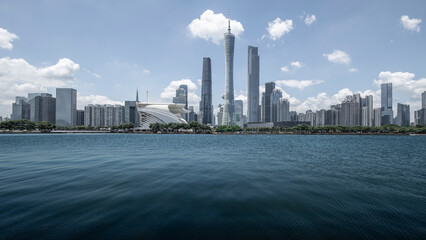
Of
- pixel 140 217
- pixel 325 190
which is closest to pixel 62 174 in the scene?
pixel 140 217

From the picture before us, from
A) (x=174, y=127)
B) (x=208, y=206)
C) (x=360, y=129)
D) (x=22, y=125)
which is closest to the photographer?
(x=208, y=206)

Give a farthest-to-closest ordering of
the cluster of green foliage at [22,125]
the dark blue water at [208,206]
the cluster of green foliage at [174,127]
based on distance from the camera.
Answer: the cluster of green foliage at [174,127], the cluster of green foliage at [22,125], the dark blue water at [208,206]

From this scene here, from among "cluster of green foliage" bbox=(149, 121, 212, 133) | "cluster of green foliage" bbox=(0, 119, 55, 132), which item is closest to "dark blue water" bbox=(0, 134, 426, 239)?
"cluster of green foliage" bbox=(149, 121, 212, 133)

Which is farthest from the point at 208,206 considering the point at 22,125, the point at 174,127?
the point at 22,125

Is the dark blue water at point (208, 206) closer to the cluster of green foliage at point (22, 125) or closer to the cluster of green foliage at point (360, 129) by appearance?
the cluster of green foliage at point (360, 129)

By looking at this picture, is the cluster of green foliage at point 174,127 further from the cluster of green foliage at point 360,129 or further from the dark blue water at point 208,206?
the dark blue water at point 208,206

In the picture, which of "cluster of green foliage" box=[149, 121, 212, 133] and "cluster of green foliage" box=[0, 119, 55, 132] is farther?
"cluster of green foliage" box=[149, 121, 212, 133]

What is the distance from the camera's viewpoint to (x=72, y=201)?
35.9 ft

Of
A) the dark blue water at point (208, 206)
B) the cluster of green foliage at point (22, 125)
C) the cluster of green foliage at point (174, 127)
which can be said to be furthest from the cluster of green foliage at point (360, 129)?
the cluster of green foliage at point (22, 125)

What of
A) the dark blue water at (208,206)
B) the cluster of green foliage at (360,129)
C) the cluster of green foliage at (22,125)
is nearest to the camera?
the dark blue water at (208,206)

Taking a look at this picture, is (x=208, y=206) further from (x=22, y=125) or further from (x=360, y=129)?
(x=360, y=129)

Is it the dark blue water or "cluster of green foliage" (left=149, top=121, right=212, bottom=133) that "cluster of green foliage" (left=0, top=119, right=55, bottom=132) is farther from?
the dark blue water

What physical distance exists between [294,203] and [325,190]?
4.36 meters

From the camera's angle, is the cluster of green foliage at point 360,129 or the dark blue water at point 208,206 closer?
the dark blue water at point 208,206
